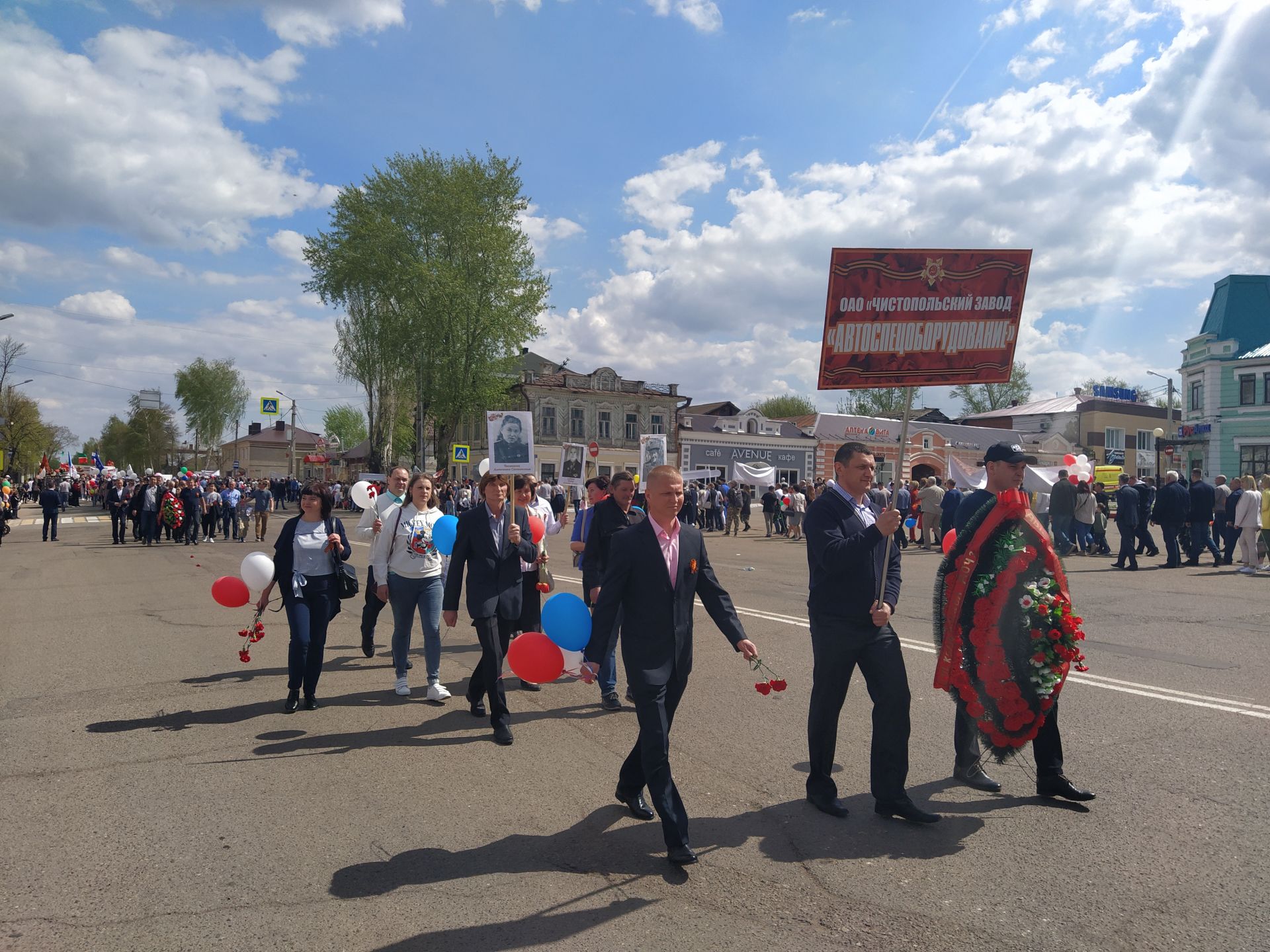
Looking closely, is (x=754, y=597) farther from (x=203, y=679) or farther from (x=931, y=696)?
(x=203, y=679)

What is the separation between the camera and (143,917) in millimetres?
3436

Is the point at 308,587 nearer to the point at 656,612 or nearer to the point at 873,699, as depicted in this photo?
the point at 656,612

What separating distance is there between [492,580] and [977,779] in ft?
10.7

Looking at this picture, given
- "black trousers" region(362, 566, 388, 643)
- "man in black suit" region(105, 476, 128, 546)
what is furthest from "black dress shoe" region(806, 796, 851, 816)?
"man in black suit" region(105, 476, 128, 546)

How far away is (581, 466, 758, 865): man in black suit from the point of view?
4.04 metres

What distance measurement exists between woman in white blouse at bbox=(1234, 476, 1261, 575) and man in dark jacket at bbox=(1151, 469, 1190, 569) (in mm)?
846

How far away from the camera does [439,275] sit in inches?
1650

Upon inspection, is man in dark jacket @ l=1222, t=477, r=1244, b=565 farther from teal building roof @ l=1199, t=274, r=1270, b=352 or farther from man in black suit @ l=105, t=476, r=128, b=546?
teal building roof @ l=1199, t=274, r=1270, b=352

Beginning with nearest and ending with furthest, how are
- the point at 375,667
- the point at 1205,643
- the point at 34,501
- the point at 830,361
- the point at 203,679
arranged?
the point at 830,361 < the point at 203,679 < the point at 375,667 < the point at 1205,643 < the point at 34,501

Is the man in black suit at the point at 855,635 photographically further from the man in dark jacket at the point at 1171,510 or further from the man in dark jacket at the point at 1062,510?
the man in dark jacket at the point at 1062,510

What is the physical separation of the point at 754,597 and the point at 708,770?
813 cm

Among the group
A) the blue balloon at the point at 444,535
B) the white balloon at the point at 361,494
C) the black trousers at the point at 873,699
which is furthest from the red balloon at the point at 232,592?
the black trousers at the point at 873,699

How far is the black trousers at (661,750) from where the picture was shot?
152 inches

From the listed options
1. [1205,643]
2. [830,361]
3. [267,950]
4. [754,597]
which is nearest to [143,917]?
[267,950]
